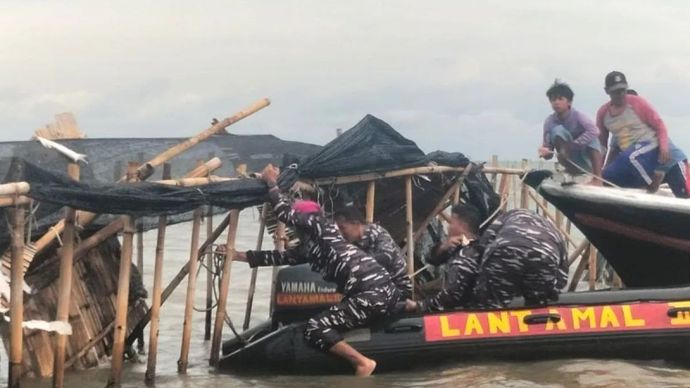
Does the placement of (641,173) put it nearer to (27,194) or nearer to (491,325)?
(491,325)

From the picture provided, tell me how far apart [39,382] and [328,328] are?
2.29 meters

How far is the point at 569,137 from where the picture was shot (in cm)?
1166

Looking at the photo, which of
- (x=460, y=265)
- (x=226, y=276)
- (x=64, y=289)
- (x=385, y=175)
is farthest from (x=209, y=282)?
(x=64, y=289)

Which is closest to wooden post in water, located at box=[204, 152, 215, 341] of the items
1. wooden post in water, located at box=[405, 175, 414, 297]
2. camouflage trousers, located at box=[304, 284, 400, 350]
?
camouflage trousers, located at box=[304, 284, 400, 350]

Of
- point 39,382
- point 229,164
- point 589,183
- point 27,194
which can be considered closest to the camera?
point 27,194

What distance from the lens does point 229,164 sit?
10203 mm

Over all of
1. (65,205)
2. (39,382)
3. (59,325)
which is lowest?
(39,382)

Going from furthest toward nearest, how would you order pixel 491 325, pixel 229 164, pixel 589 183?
pixel 589 183 < pixel 229 164 < pixel 491 325

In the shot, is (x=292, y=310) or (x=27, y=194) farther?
(x=292, y=310)

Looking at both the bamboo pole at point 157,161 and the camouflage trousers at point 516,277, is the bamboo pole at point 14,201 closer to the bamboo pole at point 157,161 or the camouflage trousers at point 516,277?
the bamboo pole at point 157,161

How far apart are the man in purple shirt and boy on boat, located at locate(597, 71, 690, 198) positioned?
28 cm

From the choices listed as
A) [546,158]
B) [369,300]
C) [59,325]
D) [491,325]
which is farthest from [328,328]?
[546,158]

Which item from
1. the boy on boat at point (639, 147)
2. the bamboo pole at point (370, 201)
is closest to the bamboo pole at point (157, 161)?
the bamboo pole at point (370, 201)

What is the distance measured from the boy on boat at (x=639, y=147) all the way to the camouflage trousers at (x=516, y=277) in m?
3.19
